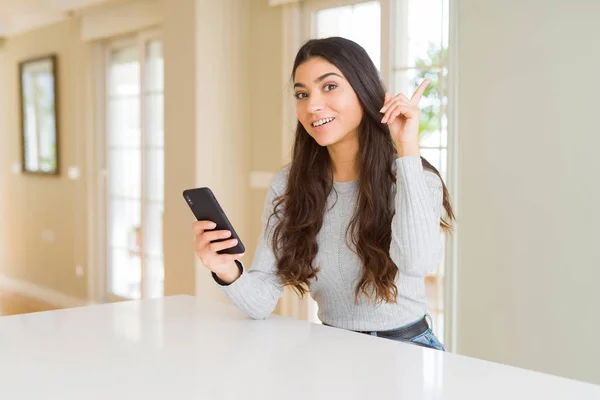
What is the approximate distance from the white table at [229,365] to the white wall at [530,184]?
1473 mm

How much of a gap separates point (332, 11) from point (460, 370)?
2.80m

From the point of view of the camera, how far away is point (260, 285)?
1.69 meters

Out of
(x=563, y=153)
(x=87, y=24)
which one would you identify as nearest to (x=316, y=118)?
(x=563, y=153)

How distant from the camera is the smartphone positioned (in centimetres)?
149

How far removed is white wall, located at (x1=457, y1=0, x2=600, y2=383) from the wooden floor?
157 inches

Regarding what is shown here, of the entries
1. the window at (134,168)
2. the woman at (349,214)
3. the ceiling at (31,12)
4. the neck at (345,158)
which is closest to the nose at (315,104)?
the woman at (349,214)

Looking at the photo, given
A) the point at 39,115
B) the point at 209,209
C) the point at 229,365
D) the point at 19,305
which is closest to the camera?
the point at 229,365

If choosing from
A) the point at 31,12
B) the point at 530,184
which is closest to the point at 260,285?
the point at 530,184

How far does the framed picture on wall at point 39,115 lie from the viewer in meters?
5.85

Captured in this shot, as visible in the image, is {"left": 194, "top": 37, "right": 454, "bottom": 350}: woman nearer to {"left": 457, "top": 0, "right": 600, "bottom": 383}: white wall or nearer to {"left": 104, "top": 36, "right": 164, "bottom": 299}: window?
{"left": 457, "top": 0, "right": 600, "bottom": 383}: white wall

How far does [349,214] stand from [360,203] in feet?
0.18

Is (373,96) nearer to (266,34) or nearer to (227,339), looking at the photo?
(227,339)

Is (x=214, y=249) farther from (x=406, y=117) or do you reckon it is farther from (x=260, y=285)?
(x=406, y=117)

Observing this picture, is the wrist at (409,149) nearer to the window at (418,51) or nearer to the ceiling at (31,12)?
the window at (418,51)
